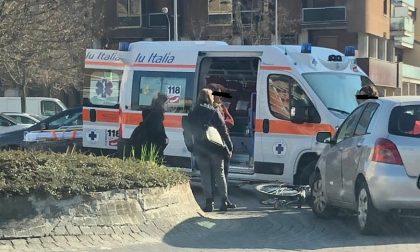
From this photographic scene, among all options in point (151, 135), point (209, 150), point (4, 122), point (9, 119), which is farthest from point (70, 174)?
point (9, 119)

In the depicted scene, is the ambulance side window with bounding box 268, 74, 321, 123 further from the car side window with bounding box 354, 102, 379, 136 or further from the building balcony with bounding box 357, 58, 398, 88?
the building balcony with bounding box 357, 58, 398, 88

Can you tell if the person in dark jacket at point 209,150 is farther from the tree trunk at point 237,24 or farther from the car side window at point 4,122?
the tree trunk at point 237,24

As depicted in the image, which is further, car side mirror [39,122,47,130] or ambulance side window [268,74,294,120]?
car side mirror [39,122,47,130]

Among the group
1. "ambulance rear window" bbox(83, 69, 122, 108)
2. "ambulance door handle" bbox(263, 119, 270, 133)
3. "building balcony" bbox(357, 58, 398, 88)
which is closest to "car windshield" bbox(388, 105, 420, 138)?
"ambulance door handle" bbox(263, 119, 270, 133)

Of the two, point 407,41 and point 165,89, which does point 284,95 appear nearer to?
point 165,89

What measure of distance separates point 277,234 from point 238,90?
18.1ft

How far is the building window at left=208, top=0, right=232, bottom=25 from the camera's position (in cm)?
4900

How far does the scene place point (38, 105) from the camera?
110 feet

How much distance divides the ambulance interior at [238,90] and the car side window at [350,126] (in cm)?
302

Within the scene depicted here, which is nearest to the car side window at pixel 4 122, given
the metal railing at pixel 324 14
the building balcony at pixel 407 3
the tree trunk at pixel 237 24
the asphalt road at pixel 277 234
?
the asphalt road at pixel 277 234

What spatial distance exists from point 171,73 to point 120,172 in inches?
190

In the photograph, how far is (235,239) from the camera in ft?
28.5

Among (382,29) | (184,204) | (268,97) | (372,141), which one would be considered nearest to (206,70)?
(268,97)

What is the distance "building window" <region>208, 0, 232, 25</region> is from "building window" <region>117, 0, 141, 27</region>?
615 cm
